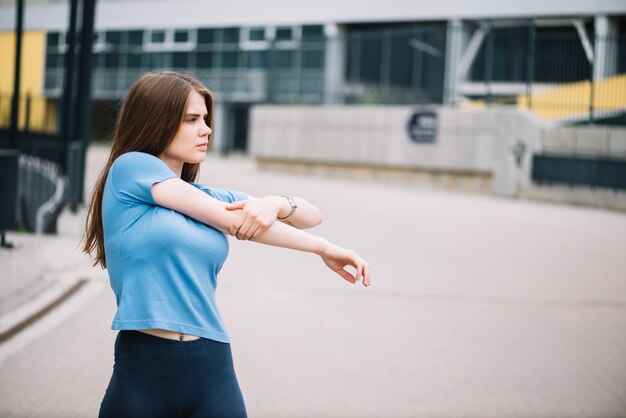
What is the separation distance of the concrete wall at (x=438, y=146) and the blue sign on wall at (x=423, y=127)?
0.38ft

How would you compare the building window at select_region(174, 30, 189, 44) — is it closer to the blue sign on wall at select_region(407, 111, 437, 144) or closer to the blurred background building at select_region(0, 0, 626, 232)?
the blurred background building at select_region(0, 0, 626, 232)

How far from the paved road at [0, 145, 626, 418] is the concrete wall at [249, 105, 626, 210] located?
632 cm

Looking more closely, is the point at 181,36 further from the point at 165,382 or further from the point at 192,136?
the point at 165,382

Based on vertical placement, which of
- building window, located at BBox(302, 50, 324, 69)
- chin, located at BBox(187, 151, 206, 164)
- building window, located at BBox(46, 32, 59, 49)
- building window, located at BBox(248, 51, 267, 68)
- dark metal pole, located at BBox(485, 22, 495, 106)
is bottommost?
chin, located at BBox(187, 151, 206, 164)

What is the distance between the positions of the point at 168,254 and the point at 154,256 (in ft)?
0.13

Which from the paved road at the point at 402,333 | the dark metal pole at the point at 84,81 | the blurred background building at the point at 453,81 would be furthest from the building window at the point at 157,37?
the paved road at the point at 402,333

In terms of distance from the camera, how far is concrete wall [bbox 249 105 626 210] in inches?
725

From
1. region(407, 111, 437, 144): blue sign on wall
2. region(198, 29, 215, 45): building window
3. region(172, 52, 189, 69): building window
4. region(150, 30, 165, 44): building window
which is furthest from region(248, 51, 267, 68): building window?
→ region(407, 111, 437, 144): blue sign on wall

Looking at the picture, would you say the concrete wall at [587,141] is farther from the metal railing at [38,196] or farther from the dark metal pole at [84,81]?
the metal railing at [38,196]

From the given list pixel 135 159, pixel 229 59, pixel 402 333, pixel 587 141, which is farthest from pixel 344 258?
pixel 229 59

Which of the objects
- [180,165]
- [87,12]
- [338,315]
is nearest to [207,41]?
[87,12]

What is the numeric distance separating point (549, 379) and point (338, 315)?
216cm

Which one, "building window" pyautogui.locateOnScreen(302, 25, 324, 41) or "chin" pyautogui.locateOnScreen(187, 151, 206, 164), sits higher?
"building window" pyautogui.locateOnScreen(302, 25, 324, 41)

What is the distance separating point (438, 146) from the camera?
20.2 m
